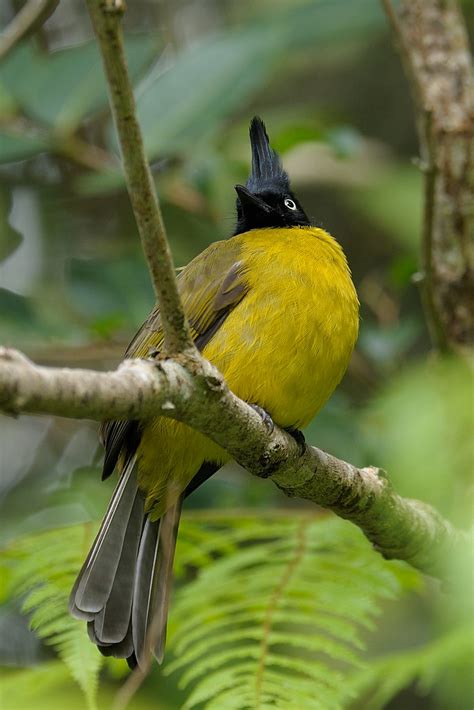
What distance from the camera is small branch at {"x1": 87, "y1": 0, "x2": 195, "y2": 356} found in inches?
61.9

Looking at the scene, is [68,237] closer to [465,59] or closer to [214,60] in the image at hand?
[214,60]

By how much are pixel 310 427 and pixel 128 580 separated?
130 centimetres

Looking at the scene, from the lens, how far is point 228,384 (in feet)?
9.71

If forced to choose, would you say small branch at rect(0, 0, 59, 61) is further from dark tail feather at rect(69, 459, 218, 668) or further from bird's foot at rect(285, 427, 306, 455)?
bird's foot at rect(285, 427, 306, 455)

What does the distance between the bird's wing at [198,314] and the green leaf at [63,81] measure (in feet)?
3.72

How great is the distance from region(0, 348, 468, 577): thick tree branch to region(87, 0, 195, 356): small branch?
0.27 ft

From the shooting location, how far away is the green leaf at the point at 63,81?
4.11 metres

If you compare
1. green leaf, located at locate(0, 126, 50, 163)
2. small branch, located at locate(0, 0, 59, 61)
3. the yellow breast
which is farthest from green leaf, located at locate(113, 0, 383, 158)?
the yellow breast

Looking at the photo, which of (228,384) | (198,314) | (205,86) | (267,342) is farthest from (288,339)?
(205,86)

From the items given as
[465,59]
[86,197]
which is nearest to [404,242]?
[465,59]

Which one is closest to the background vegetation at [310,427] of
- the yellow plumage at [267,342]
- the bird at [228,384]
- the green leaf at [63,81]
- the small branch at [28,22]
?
the green leaf at [63,81]

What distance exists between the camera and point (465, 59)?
12.8ft

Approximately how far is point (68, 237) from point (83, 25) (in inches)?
56.6

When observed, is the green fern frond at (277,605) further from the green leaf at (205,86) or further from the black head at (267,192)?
the green leaf at (205,86)
